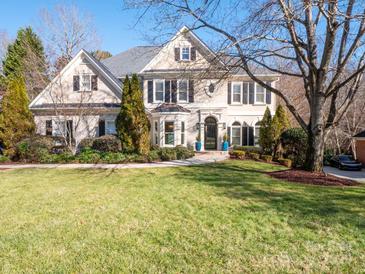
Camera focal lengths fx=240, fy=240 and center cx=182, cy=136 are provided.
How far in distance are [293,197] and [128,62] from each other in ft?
70.5

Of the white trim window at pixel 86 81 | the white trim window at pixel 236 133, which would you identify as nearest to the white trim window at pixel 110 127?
the white trim window at pixel 86 81

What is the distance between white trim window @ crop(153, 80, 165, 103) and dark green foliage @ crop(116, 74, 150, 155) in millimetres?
5736

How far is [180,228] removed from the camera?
4.57 metres

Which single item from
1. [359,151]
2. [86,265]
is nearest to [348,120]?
[359,151]

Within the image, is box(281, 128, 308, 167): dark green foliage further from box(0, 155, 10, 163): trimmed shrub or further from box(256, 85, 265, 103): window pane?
box(0, 155, 10, 163): trimmed shrub

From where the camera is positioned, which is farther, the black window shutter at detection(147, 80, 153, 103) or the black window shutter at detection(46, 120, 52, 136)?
the black window shutter at detection(147, 80, 153, 103)

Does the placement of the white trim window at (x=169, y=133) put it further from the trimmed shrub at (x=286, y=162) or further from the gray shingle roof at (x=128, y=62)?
the trimmed shrub at (x=286, y=162)

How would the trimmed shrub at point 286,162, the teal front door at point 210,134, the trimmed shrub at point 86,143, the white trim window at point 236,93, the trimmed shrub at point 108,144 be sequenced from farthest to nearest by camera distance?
the white trim window at point 236,93, the teal front door at point 210,134, the trimmed shrub at point 86,143, the trimmed shrub at point 108,144, the trimmed shrub at point 286,162

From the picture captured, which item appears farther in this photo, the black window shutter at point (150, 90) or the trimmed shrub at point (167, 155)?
the black window shutter at point (150, 90)

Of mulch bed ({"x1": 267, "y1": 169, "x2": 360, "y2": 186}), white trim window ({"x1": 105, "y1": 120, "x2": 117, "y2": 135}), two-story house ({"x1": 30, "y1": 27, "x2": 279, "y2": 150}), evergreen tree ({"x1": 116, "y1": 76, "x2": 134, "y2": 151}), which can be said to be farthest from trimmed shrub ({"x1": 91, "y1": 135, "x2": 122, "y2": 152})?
mulch bed ({"x1": 267, "y1": 169, "x2": 360, "y2": 186})

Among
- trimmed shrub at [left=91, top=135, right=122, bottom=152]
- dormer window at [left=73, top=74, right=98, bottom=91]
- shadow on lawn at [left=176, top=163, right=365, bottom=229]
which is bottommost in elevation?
shadow on lawn at [left=176, top=163, right=365, bottom=229]

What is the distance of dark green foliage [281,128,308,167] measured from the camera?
1566 cm

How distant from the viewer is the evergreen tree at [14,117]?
14523 mm

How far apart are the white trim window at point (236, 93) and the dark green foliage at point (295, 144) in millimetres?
5286
